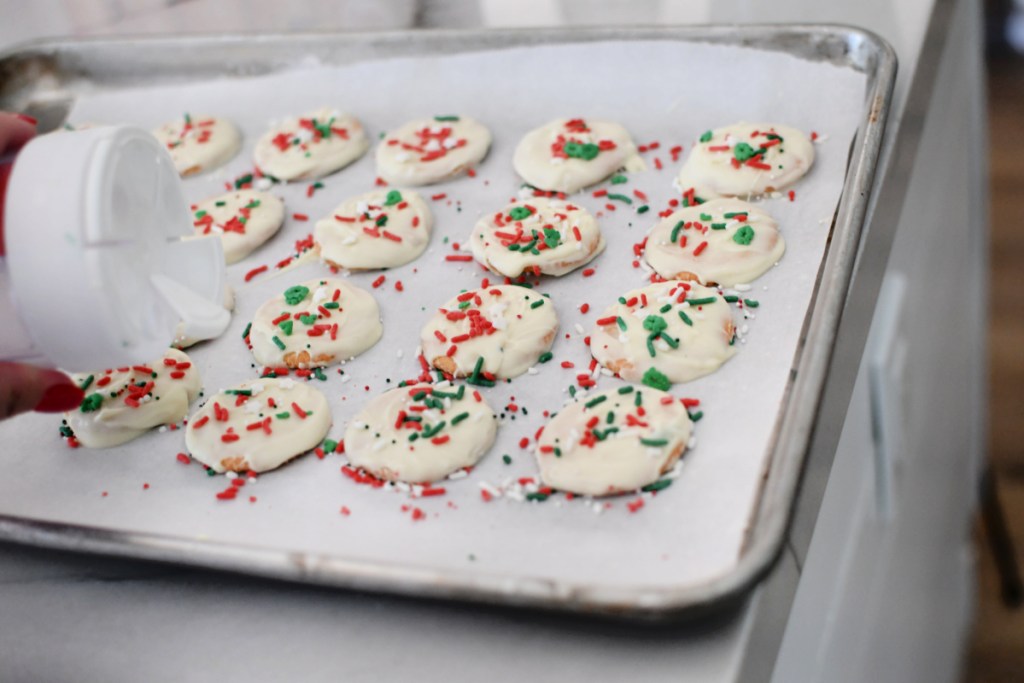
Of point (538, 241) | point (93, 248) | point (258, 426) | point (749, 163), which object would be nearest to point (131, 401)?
point (258, 426)

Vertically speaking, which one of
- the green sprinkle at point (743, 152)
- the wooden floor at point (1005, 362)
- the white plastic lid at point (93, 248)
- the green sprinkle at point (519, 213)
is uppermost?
the white plastic lid at point (93, 248)

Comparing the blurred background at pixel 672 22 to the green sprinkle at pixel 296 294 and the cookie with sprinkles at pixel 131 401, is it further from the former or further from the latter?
the cookie with sprinkles at pixel 131 401

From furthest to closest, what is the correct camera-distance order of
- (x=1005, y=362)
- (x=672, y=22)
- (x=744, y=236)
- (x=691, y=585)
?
(x=1005, y=362) < (x=672, y=22) < (x=744, y=236) < (x=691, y=585)

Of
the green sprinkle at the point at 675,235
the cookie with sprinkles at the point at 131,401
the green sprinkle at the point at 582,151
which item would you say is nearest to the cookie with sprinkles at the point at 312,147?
the green sprinkle at the point at 582,151

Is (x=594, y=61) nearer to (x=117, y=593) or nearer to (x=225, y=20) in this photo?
(x=225, y=20)

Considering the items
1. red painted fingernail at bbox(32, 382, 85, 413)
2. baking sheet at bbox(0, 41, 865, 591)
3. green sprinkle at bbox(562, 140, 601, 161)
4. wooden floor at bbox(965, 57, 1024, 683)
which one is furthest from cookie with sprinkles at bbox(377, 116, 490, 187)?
wooden floor at bbox(965, 57, 1024, 683)

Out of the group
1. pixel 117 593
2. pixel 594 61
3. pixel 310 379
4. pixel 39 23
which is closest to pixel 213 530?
pixel 117 593

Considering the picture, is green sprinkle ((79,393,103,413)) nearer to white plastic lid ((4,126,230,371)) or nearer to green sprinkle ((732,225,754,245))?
white plastic lid ((4,126,230,371))

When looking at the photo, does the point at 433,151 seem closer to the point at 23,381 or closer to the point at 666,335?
the point at 666,335
